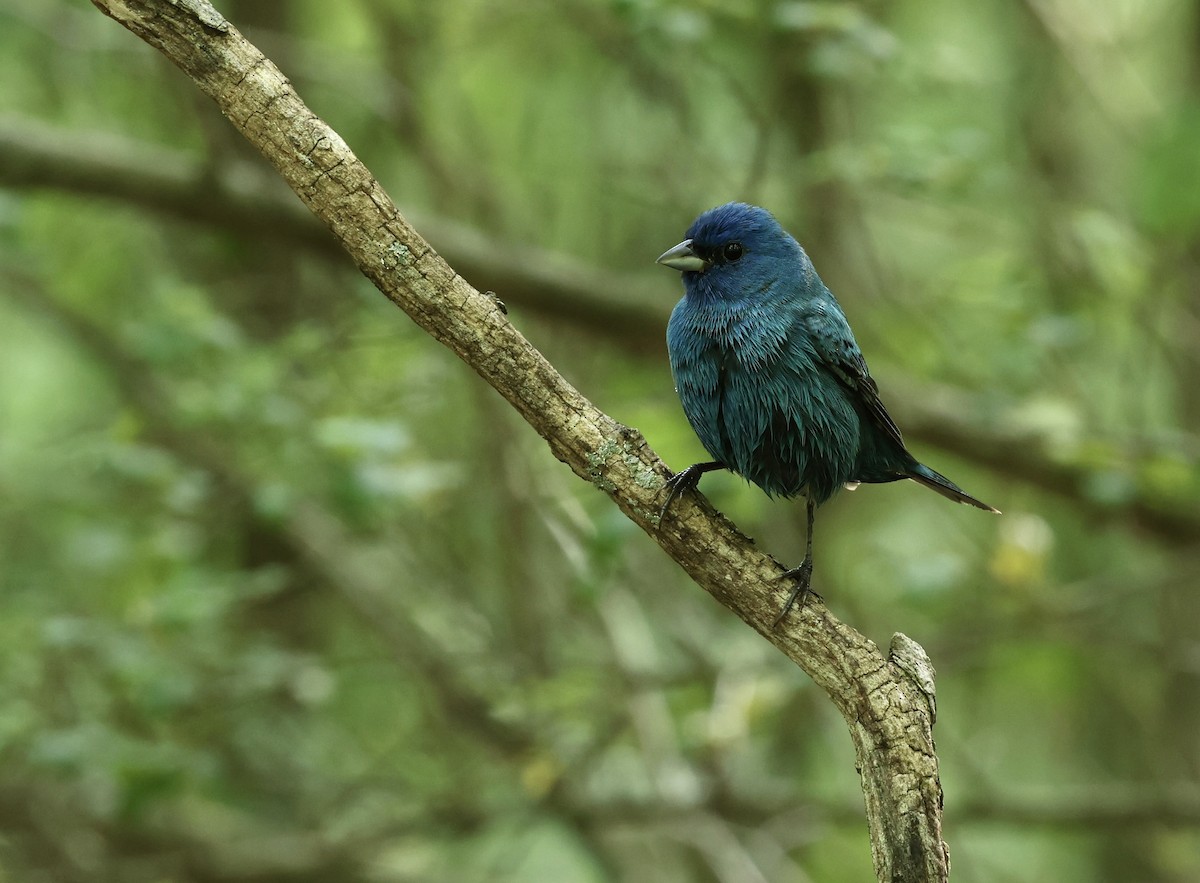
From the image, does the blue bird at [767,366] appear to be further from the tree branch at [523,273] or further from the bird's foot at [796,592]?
the tree branch at [523,273]

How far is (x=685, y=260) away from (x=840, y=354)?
2.07 ft

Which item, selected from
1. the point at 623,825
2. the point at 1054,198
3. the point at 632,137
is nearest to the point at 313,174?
the point at 623,825

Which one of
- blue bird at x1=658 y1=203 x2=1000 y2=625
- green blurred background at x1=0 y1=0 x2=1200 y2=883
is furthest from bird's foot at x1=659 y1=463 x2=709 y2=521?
green blurred background at x1=0 y1=0 x2=1200 y2=883

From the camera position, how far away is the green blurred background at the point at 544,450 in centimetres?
531

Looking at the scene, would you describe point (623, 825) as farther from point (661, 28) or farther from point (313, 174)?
point (313, 174)

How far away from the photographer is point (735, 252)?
14.3 ft

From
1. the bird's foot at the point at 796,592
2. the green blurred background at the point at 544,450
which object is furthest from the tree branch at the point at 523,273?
the bird's foot at the point at 796,592

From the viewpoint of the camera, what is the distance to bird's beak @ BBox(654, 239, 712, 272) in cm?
434

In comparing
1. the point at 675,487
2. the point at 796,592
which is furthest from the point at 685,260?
the point at 796,592

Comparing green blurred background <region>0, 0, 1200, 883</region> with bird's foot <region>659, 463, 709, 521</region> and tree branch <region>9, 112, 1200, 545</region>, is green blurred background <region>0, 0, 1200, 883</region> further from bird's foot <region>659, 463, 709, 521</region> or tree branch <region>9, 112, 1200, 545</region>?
bird's foot <region>659, 463, 709, 521</region>

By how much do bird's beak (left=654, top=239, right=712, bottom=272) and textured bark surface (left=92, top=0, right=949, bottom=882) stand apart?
135cm

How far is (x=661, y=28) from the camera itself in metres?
4.60

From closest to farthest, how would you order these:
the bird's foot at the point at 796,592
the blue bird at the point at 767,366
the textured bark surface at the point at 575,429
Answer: the textured bark surface at the point at 575,429
the bird's foot at the point at 796,592
the blue bird at the point at 767,366

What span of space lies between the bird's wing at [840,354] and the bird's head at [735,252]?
8.4 inches
